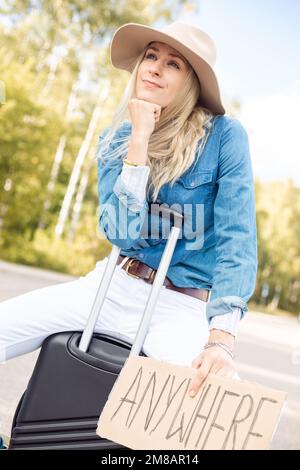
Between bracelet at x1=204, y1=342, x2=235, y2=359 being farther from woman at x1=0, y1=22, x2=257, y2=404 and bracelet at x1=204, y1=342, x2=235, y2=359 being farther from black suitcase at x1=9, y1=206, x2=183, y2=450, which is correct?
black suitcase at x1=9, y1=206, x2=183, y2=450

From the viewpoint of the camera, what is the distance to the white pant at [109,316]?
1965 mm

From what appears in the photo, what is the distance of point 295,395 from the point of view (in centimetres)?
662

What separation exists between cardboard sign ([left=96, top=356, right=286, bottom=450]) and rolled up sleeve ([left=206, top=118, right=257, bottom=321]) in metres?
0.27

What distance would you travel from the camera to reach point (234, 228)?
1.96 meters

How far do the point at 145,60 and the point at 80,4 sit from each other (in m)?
23.0

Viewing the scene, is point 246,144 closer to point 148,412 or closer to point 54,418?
point 148,412

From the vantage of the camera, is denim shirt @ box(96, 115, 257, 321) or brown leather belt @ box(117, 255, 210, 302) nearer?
denim shirt @ box(96, 115, 257, 321)

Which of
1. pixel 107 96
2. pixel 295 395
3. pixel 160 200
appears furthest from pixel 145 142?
pixel 107 96

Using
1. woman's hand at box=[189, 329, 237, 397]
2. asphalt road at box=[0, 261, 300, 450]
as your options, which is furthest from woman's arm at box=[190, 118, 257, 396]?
asphalt road at box=[0, 261, 300, 450]

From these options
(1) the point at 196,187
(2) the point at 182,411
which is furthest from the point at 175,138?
(2) the point at 182,411

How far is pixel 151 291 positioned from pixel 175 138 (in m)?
0.54

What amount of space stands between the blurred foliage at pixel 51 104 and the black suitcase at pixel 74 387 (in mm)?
17702

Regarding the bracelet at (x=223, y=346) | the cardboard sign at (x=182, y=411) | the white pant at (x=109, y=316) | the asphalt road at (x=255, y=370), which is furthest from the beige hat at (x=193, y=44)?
the asphalt road at (x=255, y=370)

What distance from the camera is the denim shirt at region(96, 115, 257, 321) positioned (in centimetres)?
195
